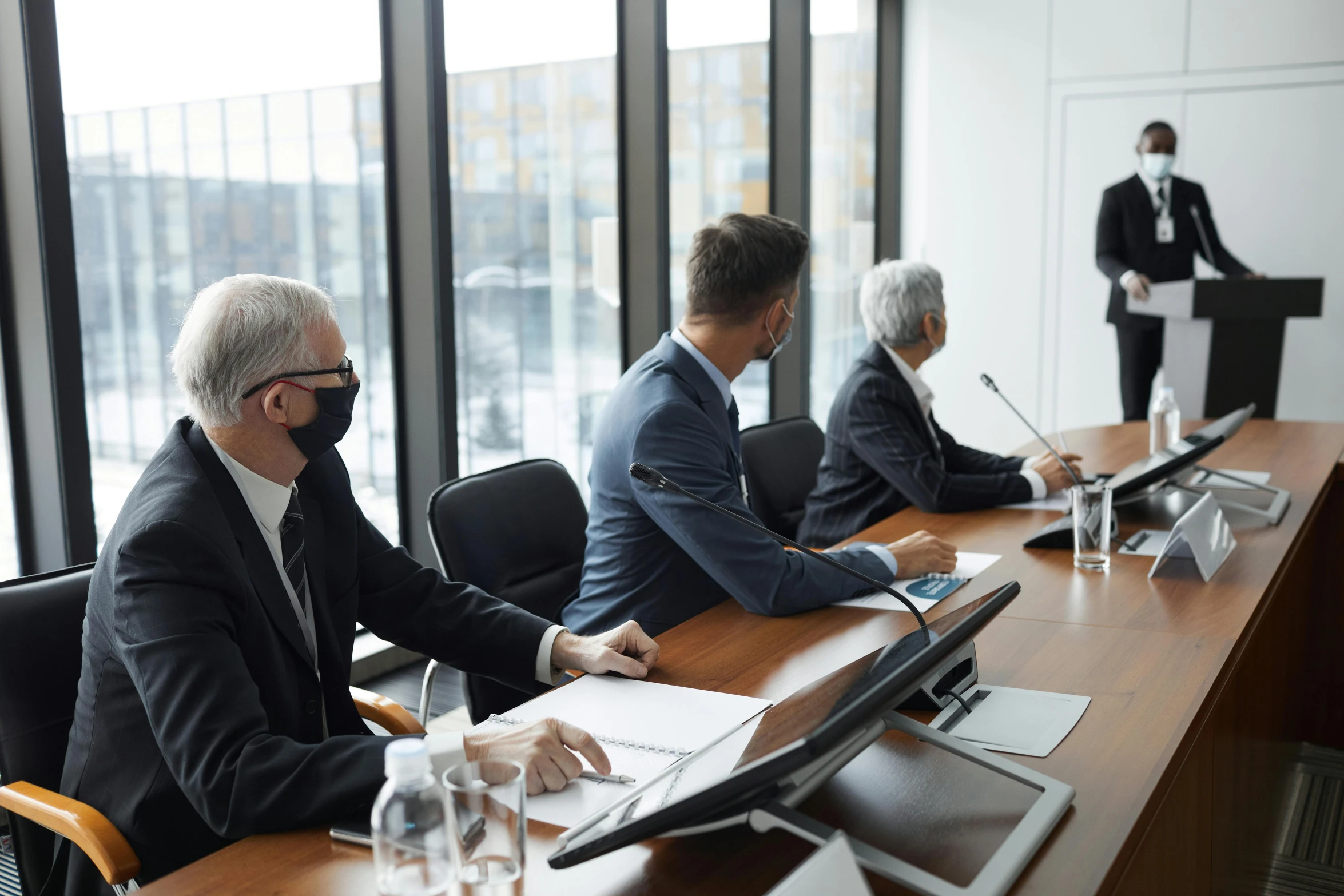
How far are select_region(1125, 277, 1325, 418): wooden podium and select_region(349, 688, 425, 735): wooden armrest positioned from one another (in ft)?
13.3

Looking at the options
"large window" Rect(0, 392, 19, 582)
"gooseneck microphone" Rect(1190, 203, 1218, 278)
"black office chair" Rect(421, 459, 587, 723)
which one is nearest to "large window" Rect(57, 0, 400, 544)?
"large window" Rect(0, 392, 19, 582)

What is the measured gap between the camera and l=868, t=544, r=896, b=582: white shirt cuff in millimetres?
1988

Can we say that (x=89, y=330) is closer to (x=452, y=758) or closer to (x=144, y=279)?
(x=144, y=279)

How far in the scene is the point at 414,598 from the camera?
179 centimetres

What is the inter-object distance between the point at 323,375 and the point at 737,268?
910 mm

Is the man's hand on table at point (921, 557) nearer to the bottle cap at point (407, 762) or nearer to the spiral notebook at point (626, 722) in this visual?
the spiral notebook at point (626, 722)

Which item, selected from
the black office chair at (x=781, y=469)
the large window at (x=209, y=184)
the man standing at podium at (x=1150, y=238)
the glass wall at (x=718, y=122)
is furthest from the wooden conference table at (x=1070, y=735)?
the man standing at podium at (x=1150, y=238)

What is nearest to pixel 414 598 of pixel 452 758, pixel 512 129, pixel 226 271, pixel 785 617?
pixel 785 617

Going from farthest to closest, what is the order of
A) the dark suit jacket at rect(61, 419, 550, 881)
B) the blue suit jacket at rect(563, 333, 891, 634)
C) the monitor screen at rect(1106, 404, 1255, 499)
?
the monitor screen at rect(1106, 404, 1255, 499), the blue suit jacket at rect(563, 333, 891, 634), the dark suit jacket at rect(61, 419, 550, 881)

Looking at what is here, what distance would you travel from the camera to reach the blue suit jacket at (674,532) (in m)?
1.87

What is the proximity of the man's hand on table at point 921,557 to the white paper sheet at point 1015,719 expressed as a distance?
1.69 feet

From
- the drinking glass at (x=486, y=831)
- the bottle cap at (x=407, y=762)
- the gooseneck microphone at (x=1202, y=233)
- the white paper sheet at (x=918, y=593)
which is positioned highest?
the gooseneck microphone at (x=1202, y=233)

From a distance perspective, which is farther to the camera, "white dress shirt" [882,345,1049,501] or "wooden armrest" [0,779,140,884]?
"white dress shirt" [882,345,1049,501]

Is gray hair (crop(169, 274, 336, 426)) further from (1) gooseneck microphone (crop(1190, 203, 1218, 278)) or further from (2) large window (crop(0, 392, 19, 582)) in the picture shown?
(1) gooseneck microphone (crop(1190, 203, 1218, 278))
